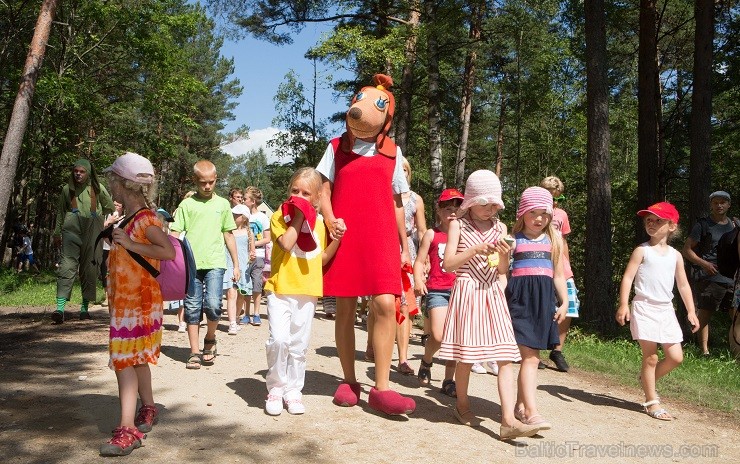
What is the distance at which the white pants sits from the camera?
5387mm

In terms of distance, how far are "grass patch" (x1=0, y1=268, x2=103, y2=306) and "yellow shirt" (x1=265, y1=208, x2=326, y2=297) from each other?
365 inches

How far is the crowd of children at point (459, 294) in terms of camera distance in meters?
4.67

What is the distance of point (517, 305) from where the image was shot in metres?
5.61

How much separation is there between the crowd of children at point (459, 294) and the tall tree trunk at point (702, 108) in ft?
22.2

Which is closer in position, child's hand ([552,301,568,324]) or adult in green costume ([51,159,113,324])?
child's hand ([552,301,568,324])

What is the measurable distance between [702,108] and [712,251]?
341cm

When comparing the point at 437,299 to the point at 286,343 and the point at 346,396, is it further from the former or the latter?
the point at 286,343

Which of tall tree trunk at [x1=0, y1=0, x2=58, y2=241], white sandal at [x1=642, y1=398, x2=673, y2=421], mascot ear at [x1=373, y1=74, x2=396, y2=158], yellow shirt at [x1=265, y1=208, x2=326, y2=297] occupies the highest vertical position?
tall tree trunk at [x1=0, y1=0, x2=58, y2=241]

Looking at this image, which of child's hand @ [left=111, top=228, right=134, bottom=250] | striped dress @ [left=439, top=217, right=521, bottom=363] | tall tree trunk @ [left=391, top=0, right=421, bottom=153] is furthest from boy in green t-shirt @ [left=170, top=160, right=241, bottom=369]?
tall tree trunk @ [left=391, top=0, right=421, bottom=153]

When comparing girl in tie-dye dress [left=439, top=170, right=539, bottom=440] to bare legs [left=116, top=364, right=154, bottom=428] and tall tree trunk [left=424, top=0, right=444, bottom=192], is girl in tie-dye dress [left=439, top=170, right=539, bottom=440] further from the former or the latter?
tall tree trunk [left=424, top=0, right=444, bottom=192]

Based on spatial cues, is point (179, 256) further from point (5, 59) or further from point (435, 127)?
point (5, 59)

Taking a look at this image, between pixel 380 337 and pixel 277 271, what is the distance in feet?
3.03

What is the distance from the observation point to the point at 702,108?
12828 mm

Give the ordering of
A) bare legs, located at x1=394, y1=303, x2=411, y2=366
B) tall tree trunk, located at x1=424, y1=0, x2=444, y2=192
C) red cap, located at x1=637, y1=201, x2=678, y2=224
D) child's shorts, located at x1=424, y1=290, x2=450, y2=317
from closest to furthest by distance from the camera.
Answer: red cap, located at x1=637, y1=201, x2=678, y2=224, child's shorts, located at x1=424, y1=290, x2=450, y2=317, bare legs, located at x1=394, y1=303, x2=411, y2=366, tall tree trunk, located at x1=424, y1=0, x2=444, y2=192
